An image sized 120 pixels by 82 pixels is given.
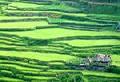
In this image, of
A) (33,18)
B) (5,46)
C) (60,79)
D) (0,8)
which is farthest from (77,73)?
(0,8)

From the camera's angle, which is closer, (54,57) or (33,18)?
(54,57)

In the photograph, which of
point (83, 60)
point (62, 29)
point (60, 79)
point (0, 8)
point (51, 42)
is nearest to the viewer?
point (60, 79)

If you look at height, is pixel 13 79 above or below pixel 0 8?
below

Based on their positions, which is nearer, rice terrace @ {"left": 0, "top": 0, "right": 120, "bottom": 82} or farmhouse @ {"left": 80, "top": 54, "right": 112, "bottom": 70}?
rice terrace @ {"left": 0, "top": 0, "right": 120, "bottom": 82}

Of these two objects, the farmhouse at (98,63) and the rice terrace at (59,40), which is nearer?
the rice terrace at (59,40)

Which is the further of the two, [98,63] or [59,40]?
[59,40]

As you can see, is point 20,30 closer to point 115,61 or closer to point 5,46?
point 5,46

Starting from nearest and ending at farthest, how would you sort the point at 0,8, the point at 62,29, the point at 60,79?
the point at 60,79 → the point at 62,29 → the point at 0,8

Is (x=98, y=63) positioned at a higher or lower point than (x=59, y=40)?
lower
